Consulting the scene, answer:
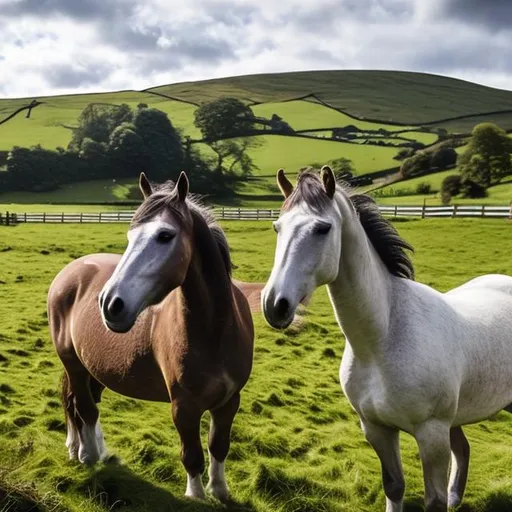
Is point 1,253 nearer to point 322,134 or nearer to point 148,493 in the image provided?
point 148,493

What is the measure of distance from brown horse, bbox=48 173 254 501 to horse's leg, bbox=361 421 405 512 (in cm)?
112

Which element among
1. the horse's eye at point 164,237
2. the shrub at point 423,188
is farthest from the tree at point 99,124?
the horse's eye at point 164,237

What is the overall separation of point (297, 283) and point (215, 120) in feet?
256

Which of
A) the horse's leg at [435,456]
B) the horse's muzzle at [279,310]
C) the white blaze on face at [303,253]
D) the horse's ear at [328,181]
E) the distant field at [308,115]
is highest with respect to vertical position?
the distant field at [308,115]

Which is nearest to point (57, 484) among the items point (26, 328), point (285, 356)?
point (285, 356)

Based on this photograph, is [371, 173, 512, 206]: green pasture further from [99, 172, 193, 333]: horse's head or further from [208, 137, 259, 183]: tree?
[99, 172, 193, 333]: horse's head

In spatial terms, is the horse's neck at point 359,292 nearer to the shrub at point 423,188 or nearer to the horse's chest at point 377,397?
the horse's chest at point 377,397

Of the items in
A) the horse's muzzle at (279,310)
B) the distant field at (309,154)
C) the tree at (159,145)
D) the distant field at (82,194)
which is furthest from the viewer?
the tree at (159,145)

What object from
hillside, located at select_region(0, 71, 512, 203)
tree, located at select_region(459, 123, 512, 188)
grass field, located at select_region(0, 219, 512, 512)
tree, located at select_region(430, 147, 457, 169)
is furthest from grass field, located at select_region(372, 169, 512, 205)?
grass field, located at select_region(0, 219, 512, 512)

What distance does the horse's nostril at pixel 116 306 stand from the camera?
11.4ft

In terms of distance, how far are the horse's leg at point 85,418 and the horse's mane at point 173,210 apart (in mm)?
2134

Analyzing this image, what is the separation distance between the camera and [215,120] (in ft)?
→ 258

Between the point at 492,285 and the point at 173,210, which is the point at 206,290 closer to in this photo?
the point at 173,210

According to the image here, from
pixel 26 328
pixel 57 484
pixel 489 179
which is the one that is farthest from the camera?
pixel 489 179
